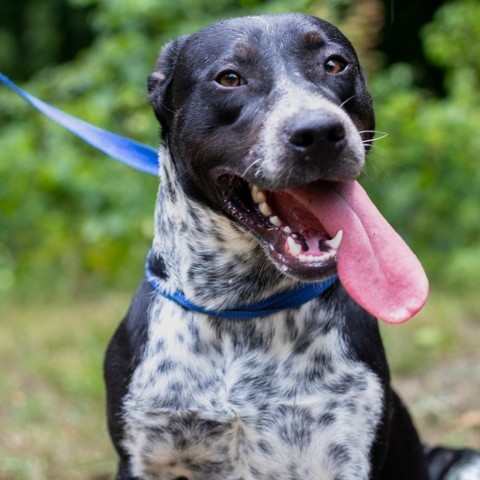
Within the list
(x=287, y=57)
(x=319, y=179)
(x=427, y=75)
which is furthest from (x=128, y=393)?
(x=427, y=75)

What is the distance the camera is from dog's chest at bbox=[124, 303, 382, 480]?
2.74m

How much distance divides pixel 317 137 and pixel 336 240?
0.97 ft

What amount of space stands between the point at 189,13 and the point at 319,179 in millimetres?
4318

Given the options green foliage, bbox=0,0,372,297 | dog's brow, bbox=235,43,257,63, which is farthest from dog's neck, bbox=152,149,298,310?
green foliage, bbox=0,0,372,297

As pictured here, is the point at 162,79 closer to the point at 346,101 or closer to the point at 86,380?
the point at 346,101

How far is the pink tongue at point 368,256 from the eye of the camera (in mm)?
2447

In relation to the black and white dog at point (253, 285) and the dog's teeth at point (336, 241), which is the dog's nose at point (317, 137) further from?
the dog's teeth at point (336, 241)

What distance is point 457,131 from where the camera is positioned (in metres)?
6.63

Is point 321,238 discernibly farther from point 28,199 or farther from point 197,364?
point 28,199

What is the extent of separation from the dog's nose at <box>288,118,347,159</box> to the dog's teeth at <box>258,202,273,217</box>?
0.26 m

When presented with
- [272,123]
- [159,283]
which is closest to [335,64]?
[272,123]

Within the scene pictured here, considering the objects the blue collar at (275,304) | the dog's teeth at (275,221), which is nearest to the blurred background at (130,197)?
the blue collar at (275,304)

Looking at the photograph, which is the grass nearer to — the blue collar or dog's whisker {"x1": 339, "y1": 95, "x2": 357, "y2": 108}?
the blue collar

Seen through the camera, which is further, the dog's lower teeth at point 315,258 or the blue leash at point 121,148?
the blue leash at point 121,148
